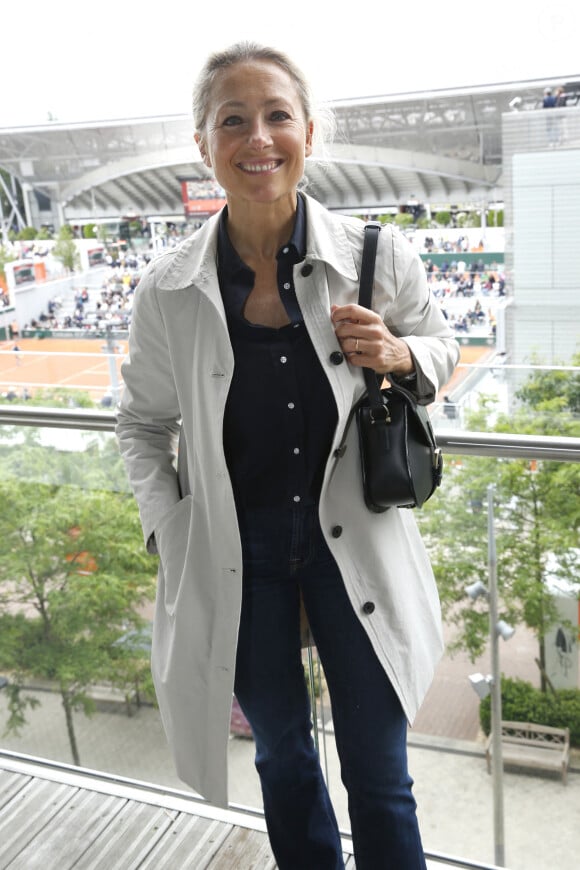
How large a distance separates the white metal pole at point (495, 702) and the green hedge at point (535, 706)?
0.02m

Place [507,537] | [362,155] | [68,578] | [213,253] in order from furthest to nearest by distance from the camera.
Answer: [362,155] → [68,578] → [507,537] → [213,253]

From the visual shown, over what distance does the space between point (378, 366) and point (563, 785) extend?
1.36 metres

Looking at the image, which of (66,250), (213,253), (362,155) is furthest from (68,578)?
(66,250)

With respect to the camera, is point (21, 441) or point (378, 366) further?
point (21, 441)

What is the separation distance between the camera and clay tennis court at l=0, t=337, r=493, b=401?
631 centimetres

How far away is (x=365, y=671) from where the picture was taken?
133 centimetres

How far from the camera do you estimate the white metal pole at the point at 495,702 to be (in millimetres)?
2025

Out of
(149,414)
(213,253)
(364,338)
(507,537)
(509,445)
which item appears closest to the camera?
(364,338)

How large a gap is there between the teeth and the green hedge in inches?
60.1

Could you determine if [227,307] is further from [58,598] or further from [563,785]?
[58,598]

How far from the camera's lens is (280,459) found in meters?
1.29

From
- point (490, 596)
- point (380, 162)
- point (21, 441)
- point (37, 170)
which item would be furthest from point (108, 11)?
point (490, 596)

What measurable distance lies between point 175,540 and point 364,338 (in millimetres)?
507

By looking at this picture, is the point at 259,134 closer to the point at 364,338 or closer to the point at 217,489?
the point at 364,338
